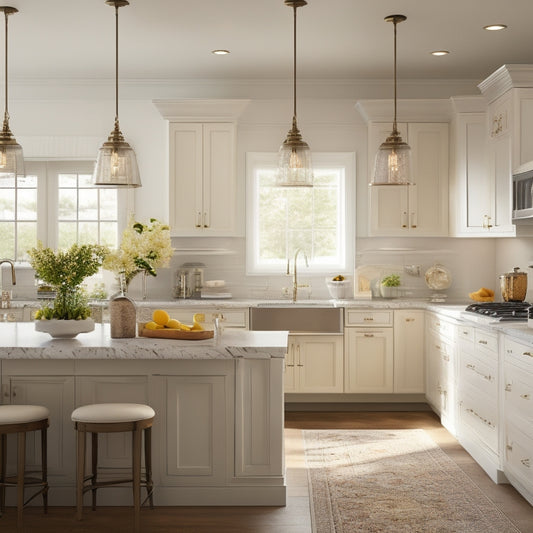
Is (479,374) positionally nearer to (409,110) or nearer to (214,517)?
(214,517)

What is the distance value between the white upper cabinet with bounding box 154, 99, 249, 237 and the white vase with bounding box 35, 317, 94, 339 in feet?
8.65

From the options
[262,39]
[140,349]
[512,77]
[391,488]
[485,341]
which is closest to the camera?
[140,349]

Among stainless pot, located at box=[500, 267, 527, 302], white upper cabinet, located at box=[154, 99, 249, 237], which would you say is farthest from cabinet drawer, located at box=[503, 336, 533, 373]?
white upper cabinet, located at box=[154, 99, 249, 237]

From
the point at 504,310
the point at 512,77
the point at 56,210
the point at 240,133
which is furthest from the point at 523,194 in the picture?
the point at 56,210

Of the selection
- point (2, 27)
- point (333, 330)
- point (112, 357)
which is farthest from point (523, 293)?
point (2, 27)

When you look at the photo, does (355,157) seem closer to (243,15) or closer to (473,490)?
(243,15)

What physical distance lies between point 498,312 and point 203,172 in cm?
291

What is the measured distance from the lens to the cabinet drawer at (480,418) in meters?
4.56

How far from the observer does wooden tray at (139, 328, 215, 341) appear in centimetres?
409

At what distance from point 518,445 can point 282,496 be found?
4.15ft

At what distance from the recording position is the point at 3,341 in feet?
13.4

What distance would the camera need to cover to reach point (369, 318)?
6418 mm

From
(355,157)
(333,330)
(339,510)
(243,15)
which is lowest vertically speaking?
(339,510)

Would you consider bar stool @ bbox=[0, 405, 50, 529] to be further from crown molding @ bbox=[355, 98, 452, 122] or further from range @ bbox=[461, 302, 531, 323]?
crown molding @ bbox=[355, 98, 452, 122]
